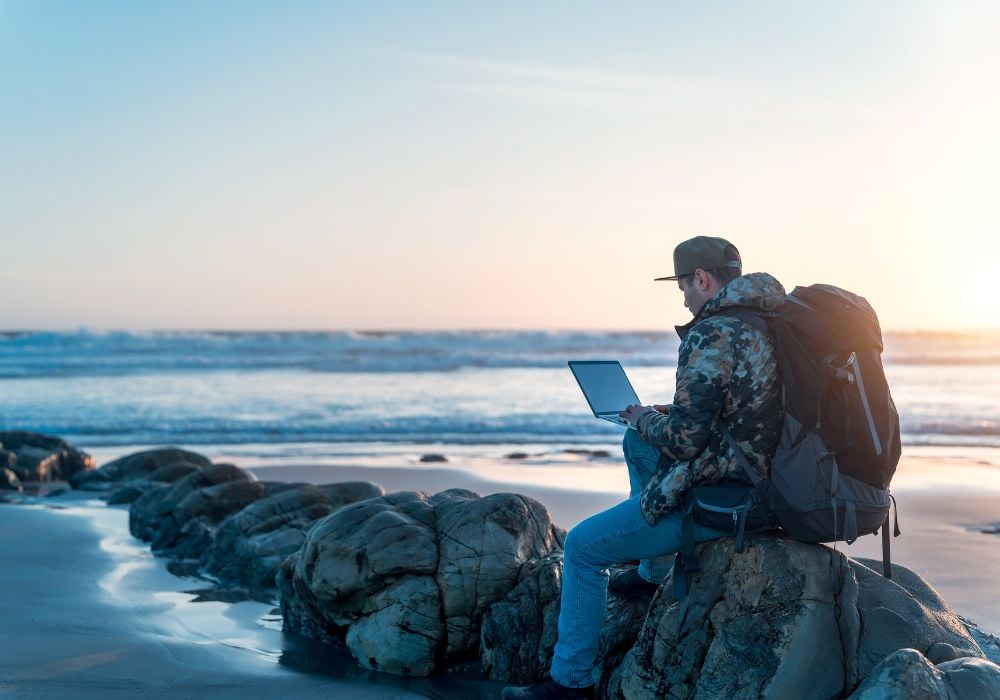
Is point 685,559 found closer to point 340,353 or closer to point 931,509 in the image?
point 931,509

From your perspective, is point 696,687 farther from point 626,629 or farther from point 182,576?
point 182,576

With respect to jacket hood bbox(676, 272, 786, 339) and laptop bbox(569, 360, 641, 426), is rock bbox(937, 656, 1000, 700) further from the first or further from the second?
laptop bbox(569, 360, 641, 426)

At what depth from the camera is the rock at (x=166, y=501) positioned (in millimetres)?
10547

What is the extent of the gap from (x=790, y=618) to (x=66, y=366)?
1660 inches

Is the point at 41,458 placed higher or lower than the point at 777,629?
lower

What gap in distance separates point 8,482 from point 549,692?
484 inches

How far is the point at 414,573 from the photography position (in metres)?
6.38

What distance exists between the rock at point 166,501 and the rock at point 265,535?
1346 millimetres

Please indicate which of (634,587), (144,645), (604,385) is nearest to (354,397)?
(144,645)

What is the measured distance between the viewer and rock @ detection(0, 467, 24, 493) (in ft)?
47.6

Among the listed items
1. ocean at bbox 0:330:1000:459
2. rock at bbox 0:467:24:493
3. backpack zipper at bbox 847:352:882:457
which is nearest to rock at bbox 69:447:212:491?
rock at bbox 0:467:24:493

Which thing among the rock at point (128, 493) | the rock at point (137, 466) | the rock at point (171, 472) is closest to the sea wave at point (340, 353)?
the rock at point (137, 466)

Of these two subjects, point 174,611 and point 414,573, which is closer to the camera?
point 414,573

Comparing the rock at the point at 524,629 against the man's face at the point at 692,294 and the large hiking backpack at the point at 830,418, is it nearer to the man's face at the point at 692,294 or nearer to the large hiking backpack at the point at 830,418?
the large hiking backpack at the point at 830,418
